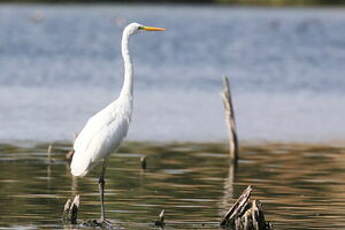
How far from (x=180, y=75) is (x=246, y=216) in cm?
2937

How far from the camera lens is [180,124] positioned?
2864cm

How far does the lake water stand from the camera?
16828 millimetres

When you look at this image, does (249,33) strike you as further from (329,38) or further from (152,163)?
(152,163)

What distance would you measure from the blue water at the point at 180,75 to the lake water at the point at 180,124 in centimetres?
8

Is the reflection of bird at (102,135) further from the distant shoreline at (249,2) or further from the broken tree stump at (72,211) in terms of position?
the distant shoreline at (249,2)

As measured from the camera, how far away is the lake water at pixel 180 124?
16828 mm

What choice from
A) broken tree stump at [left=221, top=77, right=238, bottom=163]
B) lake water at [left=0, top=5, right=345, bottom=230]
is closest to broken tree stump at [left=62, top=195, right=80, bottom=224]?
lake water at [left=0, top=5, right=345, bottom=230]

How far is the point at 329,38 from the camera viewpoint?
67500mm

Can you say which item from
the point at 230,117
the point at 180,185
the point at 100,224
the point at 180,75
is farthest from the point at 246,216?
the point at 180,75

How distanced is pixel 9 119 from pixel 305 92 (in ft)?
44.6

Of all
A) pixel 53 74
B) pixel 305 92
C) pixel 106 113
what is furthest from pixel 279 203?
pixel 53 74

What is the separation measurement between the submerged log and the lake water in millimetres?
446

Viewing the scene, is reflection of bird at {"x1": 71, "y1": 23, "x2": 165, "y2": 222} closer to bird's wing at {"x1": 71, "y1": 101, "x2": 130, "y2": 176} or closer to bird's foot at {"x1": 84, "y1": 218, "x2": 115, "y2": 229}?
bird's wing at {"x1": 71, "y1": 101, "x2": 130, "y2": 176}

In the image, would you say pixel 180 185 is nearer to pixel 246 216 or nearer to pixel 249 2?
pixel 246 216
